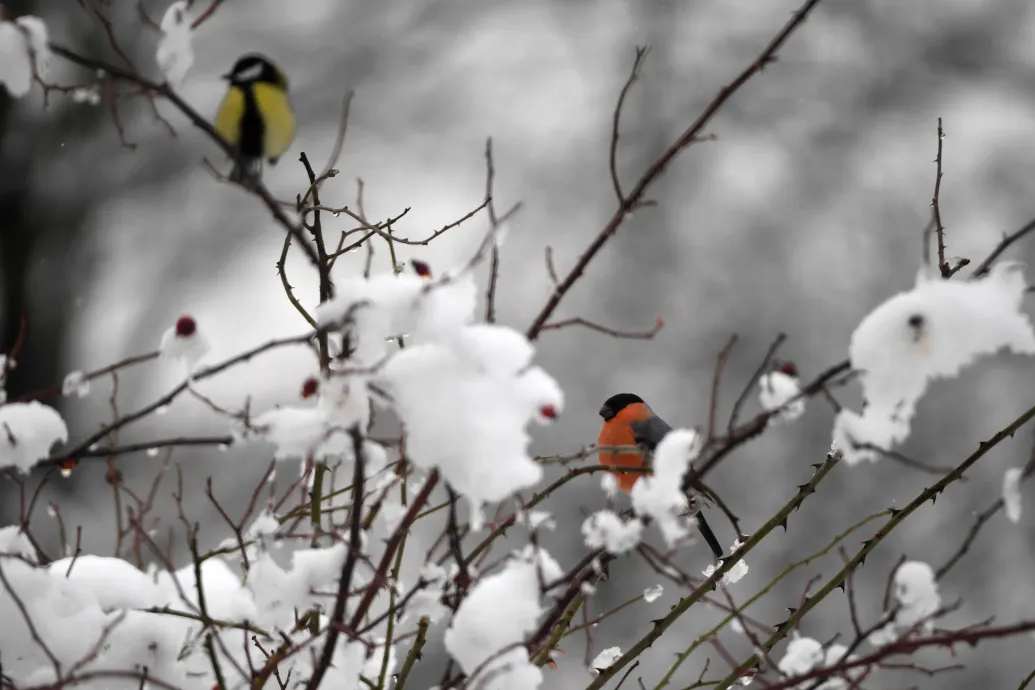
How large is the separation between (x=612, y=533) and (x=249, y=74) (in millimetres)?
701

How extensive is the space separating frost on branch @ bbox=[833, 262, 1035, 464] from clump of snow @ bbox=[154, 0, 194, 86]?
721 mm

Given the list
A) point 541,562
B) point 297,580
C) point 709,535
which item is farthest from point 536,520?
point 709,535

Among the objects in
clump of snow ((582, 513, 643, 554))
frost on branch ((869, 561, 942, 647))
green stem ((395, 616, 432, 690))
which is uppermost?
green stem ((395, 616, 432, 690))

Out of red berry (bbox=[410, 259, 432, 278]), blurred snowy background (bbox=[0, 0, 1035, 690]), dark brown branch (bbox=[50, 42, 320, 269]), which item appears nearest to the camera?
dark brown branch (bbox=[50, 42, 320, 269])

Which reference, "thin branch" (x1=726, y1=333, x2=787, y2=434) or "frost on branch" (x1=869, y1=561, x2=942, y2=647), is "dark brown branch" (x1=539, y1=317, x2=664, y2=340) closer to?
"thin branch" (x1=726, y1=333, x2=787, y2=434)

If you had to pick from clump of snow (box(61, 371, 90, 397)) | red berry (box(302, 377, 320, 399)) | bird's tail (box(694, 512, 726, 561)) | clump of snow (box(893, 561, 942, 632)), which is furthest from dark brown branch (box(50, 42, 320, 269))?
bird's tail (box(694, 512, 726, 561))

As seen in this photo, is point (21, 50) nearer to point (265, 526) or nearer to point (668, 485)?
point (265, 526)

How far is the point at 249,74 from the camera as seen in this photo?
1.24 meters

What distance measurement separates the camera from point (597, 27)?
9375 millimetres

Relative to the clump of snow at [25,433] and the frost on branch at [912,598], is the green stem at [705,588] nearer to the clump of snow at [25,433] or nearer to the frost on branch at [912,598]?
the frost on branch at [912,598]

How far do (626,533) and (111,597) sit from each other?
694 mm

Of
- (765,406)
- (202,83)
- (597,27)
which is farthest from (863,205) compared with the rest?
(765,406)

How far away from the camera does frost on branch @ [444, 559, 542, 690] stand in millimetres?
1038

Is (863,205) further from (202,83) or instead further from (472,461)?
(472,461)
